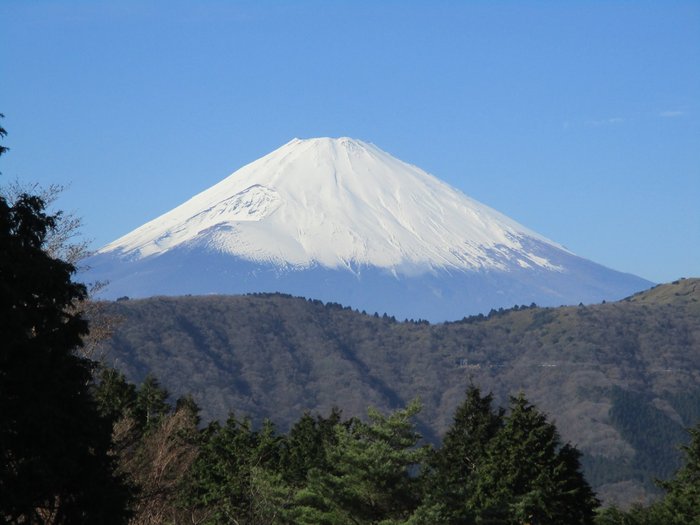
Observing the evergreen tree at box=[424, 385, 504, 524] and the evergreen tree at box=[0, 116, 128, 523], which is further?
the evergreen tree at box=[424, 385, 504, 524]

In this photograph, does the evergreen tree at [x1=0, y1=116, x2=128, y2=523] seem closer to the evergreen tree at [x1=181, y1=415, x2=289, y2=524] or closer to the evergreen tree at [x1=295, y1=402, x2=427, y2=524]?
the evergreen tree at [x1=295, y1=402, x2=427, y2=524]

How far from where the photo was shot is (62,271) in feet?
Result: 46.8

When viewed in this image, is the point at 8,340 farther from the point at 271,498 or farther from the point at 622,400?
the point at 622,400

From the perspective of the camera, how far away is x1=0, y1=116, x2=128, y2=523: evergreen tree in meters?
13.1

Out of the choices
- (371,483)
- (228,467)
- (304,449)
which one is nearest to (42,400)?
(371,483)

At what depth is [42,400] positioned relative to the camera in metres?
13.4

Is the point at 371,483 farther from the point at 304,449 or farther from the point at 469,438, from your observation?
the point at 304,449

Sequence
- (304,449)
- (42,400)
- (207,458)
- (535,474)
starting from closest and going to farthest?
1. (42,400)
2. (535,474)
3. (207,458)
4. (304,449)

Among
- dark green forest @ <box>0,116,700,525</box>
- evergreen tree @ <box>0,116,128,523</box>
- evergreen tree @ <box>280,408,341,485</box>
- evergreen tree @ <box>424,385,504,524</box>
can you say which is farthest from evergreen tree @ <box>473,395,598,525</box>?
evergreen tree @ <box>0,116,128,523</box>

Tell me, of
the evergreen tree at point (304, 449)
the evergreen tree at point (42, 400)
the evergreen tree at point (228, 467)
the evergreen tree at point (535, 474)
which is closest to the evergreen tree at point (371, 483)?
the evergreen tree at point (535, 474)

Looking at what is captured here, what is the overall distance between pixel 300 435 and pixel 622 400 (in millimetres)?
146401

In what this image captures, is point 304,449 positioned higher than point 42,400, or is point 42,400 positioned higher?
point 304,449

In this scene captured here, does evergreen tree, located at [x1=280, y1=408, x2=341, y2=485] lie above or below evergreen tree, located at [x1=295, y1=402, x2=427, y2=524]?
above

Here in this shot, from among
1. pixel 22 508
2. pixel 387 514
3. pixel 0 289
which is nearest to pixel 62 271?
pixel 0 289
